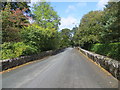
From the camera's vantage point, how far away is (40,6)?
30562mm

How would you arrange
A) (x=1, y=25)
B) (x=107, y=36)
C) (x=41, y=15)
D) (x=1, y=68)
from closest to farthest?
1. (x=1, y=68)
2. (x=1, y=25)
3. (x=107, y=36)
4. (x=41, y=15)

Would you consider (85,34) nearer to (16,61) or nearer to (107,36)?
(107,36)

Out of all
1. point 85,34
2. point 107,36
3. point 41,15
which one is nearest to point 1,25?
point 107,36

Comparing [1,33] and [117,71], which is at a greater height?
[1,33]

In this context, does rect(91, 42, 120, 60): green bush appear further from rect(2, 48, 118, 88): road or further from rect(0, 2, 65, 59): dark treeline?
rect(0, 2, 65, 59): dark treeline

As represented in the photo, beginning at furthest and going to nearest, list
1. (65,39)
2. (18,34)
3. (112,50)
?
1. (65,39)
2. (112,50)
3. (18,34)

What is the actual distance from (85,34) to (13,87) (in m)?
30.1

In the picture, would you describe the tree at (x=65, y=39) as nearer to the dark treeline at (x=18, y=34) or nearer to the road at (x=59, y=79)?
the dark treeline at (x=18, y=34)

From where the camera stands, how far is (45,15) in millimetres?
30359

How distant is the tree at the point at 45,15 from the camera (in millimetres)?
29859

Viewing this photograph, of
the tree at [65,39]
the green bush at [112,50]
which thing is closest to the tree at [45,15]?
the green bush at [112,50]

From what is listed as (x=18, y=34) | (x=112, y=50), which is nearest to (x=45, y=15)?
(x=18, y=34)

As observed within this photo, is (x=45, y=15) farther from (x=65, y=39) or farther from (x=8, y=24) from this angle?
(x=65, y=39)

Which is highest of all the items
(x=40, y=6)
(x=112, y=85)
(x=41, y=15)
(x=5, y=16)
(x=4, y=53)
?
(x=40, y=6)
